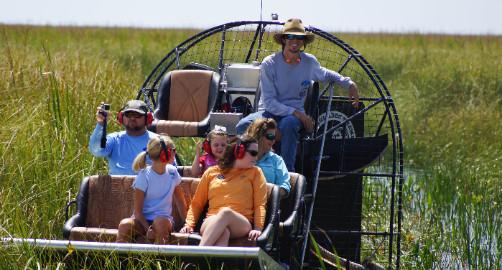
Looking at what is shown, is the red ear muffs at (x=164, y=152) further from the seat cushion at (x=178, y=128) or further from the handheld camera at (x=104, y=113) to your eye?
the seat cushion at (x=178, y=128)

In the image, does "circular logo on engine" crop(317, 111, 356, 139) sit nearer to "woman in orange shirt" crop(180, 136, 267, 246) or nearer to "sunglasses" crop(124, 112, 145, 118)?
"sunglasses" crop(124, 112, 145, 118)

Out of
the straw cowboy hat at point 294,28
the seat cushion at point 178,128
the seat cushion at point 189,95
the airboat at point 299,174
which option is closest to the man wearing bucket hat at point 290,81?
the straw cowboy hat at point 294,28

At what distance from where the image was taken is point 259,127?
8484mm

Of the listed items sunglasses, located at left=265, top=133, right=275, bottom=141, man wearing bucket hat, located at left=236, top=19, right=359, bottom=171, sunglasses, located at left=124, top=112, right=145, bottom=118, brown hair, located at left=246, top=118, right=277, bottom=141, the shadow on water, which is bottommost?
the shadow on water

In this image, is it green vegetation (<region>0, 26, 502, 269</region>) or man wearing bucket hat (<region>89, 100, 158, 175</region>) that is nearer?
man wearing bucket hat (<region>89, 100, 158, 175</region>)

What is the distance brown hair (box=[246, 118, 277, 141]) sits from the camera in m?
8.43

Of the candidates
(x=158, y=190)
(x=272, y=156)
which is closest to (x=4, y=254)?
(x=158, y=190)

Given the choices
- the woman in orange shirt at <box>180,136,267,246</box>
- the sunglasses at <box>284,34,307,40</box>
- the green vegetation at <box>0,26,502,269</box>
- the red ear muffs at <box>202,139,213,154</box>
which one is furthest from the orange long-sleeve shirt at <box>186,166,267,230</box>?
the sunglasses at <box>284,34,307,40</box>

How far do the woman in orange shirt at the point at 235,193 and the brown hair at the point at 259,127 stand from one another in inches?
18.0

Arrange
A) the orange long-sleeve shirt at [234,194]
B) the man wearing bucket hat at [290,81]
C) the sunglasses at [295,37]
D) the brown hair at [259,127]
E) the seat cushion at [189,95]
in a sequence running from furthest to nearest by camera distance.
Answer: the seat cushion at [189,95], the sunglasses at [295,37], the man wearing bucket hat at [290,81], the brown hair at [259,127], the orange long-sleeve shirt at [234,194]

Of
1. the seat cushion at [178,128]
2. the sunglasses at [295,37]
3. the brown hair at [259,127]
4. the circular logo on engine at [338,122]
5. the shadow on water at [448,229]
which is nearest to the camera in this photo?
the brown hair at [259,127]

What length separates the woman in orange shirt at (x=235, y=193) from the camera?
7.73m

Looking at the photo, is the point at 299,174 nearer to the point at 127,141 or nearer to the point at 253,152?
the point at 253,152

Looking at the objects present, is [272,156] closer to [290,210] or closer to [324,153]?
[290,210]
